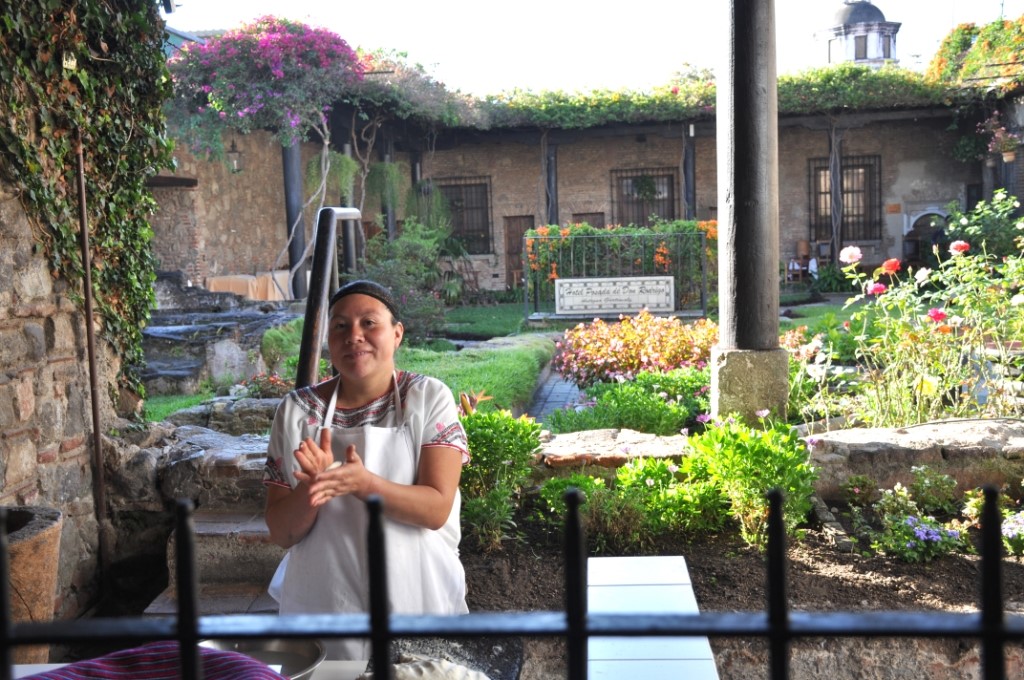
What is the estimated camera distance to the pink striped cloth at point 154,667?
1.34m

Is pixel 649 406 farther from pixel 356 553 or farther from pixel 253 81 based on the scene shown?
pixel 253 81

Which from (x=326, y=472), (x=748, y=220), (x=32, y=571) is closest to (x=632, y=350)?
(x=748, y=220)

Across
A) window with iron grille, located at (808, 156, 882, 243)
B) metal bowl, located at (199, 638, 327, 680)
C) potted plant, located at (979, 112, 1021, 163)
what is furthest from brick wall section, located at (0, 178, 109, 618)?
window with iron grille, located at (808, 156, 882, 243)

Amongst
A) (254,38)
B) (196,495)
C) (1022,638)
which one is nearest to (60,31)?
(196,495)

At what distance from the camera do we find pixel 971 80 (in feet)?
56.7

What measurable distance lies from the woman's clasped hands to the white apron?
267 mm

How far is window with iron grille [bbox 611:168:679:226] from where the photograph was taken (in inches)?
812

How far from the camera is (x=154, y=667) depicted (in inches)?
53.9

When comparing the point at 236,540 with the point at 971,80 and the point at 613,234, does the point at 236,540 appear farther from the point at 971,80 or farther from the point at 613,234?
the point at 971,80

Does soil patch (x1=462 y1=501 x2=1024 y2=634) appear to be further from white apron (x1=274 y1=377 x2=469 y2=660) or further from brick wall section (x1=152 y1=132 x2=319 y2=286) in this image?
brick wall section (x1=152 y1=132 x2=319 y2=286)

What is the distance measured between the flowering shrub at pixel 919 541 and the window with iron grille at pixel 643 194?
17.2 meters

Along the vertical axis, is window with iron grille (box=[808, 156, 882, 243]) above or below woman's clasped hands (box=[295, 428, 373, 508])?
above

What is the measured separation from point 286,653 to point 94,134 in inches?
125

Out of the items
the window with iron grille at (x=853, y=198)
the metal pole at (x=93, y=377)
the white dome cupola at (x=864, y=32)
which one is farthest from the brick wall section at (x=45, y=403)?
the white dome cupola at (x=864, y=32)
